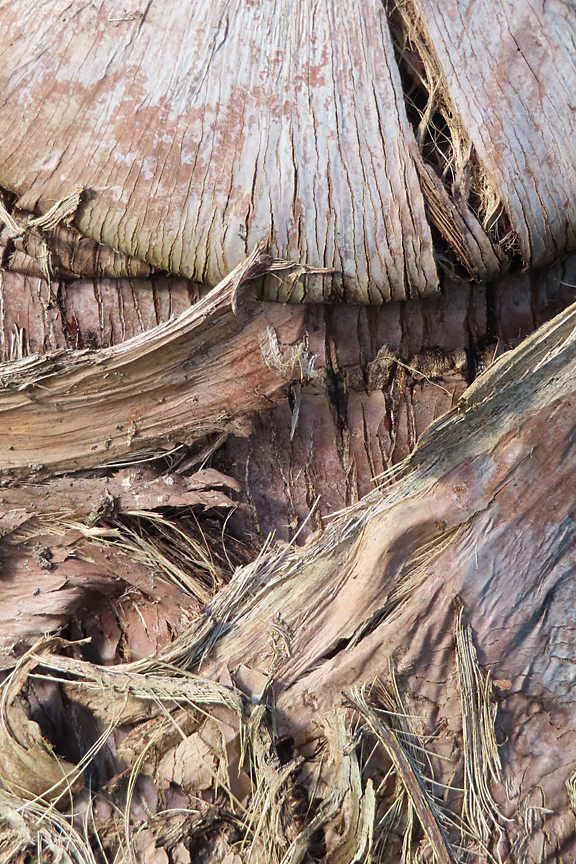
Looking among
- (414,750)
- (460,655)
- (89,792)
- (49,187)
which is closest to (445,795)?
(414,750)

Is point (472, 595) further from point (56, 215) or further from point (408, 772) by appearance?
point (56, 215)

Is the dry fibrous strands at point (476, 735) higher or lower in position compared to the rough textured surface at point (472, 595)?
lower

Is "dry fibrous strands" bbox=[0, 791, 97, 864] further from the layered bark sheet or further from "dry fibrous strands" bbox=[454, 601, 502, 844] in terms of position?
the layered bark sheet

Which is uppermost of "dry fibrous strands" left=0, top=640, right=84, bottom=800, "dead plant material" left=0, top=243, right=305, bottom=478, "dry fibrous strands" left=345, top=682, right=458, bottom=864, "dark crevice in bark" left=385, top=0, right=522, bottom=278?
"dark crevice in bark" left=385, top=0, right=522, bottom=278

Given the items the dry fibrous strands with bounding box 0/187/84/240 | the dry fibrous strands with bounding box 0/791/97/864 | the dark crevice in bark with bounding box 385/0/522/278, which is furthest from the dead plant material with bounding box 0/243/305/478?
the dry fibrous strands with bounding box 0/791/97/864

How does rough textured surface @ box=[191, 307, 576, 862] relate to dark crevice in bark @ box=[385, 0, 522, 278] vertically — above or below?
below

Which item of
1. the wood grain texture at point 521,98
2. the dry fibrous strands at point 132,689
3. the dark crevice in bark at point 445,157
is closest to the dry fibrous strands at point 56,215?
the dark crevice in bark at point 445,157

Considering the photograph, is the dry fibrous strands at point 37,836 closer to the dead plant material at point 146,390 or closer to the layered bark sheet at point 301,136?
the dead plant material at point 146,390

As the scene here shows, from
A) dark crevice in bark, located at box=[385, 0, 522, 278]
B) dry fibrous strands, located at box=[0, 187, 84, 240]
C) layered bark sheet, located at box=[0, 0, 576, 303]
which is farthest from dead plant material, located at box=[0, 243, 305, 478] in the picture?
dark crevice in bark, located at box=[385, 0, 522, 278]
